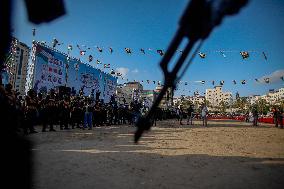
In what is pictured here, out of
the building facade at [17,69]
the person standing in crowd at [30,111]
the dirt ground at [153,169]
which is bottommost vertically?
the dirt ground at [153,169]

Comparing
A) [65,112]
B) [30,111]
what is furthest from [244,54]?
[30,111]

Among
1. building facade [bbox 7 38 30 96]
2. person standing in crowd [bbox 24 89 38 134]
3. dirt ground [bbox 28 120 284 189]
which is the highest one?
building facade [bbox 7 38 30 96]

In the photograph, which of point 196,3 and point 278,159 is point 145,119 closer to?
point 196,3

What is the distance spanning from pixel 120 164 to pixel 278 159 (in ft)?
14.6

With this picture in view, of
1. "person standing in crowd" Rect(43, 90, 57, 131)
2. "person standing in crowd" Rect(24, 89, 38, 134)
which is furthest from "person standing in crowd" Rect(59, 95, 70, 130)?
"person standing in crowd" Rect(24, 89, 38, 134)

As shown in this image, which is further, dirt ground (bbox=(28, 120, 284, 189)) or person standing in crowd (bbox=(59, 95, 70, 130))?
person standing in crowd (bbox=(59, 95, 70, 130))

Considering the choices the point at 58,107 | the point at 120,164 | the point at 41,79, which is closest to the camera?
the point at 120,164

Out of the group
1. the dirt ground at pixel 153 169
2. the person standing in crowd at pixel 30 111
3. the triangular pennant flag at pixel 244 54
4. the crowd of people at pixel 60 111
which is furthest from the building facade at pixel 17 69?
the triangular pennant flag at pixel 244 54

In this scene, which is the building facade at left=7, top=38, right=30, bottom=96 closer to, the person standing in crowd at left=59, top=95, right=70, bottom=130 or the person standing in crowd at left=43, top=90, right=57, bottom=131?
the person standing in crowd at left=43, top=90, right=57, bottom=131

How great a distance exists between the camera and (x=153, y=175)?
4953 mm

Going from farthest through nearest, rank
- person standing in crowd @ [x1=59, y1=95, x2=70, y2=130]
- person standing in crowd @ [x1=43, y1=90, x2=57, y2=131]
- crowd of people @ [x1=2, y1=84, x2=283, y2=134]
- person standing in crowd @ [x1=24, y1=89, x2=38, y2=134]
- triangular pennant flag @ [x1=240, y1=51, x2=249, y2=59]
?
1. triangular pennant flag @ [x1=240, y1=51, x2=249, y2=59]
2. person standing in crowd @ [x1=59, y1=95, x2=70, y2=130]
3. person standing in crowd @ [x1=43, y1=90, x2=57, y2=131]
4. crowd of people @ [x1=2, y1=84, x2=283, y2=134]
5. person standing in crowd @ [x1=24, y1=89, x2=38, y2=134]

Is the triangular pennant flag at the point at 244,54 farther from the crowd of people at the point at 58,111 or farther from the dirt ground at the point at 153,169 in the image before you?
the dirt ground at the point at 153,169

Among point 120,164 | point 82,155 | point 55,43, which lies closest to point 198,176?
point 120,164

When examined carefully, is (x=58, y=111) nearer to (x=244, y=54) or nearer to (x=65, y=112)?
(x=65, y=112)
